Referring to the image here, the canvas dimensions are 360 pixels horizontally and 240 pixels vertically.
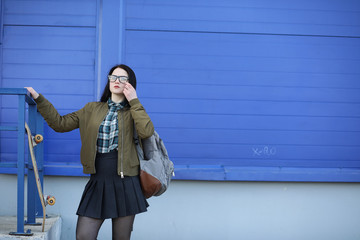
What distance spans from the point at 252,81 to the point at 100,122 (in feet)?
6.75

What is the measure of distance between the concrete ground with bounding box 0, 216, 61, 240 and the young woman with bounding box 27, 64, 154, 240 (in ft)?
2.28

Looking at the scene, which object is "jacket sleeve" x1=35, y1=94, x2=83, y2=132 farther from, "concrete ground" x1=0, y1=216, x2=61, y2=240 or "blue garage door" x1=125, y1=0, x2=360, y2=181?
"blue garage door" x1=125, y1=0, x2=360, y2=181

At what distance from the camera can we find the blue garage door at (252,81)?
177 inches

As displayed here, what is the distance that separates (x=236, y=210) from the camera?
14.6 feet

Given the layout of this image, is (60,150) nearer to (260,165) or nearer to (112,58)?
(112,58)

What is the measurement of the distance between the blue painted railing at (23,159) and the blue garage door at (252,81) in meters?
1.21

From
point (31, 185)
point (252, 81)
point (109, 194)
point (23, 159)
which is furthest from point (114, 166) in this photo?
point (252, 81)

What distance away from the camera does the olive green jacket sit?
9.78 ft

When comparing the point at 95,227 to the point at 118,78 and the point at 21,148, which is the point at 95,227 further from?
the point at 118,78

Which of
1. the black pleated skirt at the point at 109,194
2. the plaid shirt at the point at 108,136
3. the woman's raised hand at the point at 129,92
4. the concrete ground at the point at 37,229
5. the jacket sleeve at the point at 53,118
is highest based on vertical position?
the woman's raised hand at the point at 129,92

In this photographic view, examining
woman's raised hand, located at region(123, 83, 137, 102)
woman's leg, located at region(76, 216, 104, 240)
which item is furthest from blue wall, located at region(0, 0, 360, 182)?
woman's leg, located at region(76, 216, 104, 240)

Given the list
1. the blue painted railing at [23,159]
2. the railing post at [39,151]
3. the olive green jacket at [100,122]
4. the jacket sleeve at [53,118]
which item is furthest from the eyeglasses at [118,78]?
the railing post at [39,151]

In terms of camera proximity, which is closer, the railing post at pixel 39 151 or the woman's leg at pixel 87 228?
the woman's leg at pixel 87 228

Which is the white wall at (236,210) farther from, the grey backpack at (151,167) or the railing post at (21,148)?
the grey backpack at (151,167)
